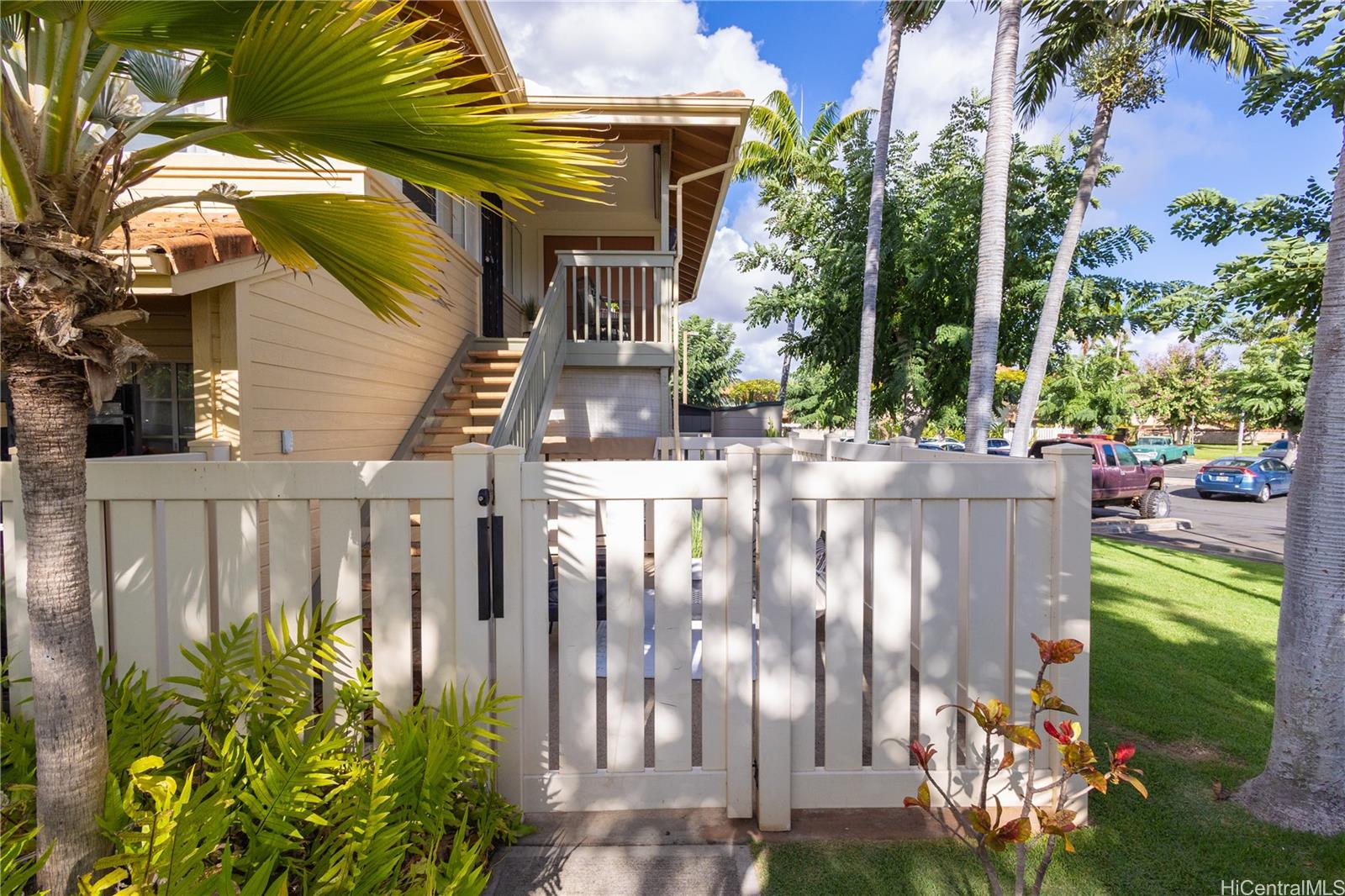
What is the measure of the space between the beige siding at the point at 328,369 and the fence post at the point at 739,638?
1.87 meters

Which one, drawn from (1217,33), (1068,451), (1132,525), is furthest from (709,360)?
(1068,451)

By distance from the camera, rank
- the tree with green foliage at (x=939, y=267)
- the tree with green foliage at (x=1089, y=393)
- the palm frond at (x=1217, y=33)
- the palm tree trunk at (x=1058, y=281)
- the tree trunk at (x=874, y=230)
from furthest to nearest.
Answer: the tree with green foliage at (x=1089, y=393), the tree with green foliage at (x=939, y=267), the tree trunk at (x=874, y=230), the palm frond at (x=1217, y=33), the palm tree trunk at (x=1058, y=281)

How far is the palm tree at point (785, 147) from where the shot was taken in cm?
1672

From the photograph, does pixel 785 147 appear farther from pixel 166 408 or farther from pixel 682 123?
pixel 166 408

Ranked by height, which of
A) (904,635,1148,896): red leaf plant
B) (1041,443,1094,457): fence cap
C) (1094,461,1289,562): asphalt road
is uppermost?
(1041,443,1094,457): fence cap

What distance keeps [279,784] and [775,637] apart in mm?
1571

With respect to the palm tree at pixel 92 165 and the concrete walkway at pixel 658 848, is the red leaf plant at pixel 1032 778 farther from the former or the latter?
the palm tree at pixel 92 165

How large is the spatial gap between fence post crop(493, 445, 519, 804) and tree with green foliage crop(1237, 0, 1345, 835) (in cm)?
274

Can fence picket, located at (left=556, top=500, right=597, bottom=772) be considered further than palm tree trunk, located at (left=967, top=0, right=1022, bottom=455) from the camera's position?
No

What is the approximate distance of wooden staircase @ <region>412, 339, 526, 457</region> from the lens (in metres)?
6.31

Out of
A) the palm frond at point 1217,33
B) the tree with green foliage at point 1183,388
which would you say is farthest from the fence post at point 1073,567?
the tree with green foliage at point 1183,388

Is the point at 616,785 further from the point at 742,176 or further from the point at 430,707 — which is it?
the point at 742,176

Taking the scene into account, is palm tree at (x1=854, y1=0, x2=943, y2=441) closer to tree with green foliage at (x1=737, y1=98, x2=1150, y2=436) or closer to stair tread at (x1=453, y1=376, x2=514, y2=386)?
tree with green foliage at (x1=737, y1=98, x2=1150, y2=436)

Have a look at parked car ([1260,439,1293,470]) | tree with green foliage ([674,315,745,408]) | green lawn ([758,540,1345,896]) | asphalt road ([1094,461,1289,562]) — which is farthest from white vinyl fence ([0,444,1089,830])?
tree with green foliage ([674,315,745,408])
